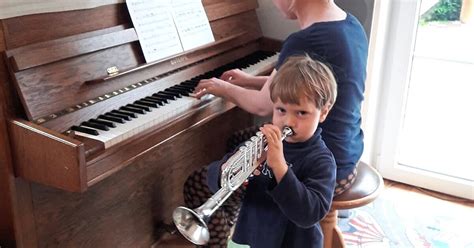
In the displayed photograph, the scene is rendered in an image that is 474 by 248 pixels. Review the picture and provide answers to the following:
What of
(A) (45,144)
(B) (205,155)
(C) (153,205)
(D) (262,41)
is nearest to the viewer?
(A) (45,144)

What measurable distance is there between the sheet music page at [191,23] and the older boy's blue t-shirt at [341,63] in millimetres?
526

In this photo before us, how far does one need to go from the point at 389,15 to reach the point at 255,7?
25.2 inches

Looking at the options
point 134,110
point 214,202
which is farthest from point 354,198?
point 134,110

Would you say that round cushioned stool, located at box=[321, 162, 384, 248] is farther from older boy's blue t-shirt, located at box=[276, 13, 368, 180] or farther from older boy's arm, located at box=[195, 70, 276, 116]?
older boy's arm, located at box=[195, 70, 276, 116]

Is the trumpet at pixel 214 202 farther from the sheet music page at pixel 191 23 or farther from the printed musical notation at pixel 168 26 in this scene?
the sheet music page at pixel 191 23

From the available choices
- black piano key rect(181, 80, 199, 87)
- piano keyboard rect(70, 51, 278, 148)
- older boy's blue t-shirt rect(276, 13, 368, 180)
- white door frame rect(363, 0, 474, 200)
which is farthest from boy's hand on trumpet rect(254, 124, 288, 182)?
white door frame rect(363, 0, 474, 200)

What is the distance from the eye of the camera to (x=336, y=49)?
4.77 feet

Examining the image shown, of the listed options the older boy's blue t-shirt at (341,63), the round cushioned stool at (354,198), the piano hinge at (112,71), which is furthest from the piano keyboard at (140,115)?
the round cushioned stool at (354,198)

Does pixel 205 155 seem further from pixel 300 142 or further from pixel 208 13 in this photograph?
pixel 300 142

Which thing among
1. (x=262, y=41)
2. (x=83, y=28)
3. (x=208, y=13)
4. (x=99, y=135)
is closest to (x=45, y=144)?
(x=99, y=135)

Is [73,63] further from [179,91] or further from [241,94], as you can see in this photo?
[241,94]

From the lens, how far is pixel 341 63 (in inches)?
57.8

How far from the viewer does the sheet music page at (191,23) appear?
1903mm

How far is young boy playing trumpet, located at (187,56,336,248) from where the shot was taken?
1216 mm
